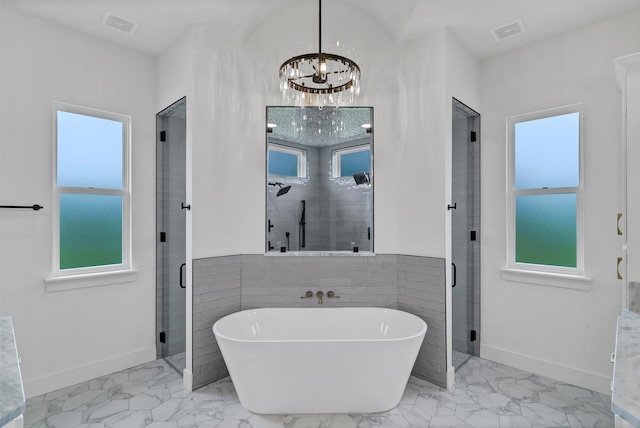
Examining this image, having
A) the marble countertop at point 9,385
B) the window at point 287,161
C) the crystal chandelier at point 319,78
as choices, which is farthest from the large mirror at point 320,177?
the marble countertop at point 9,385

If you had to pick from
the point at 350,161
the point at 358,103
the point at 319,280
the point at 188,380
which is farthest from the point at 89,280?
the point at 358,103

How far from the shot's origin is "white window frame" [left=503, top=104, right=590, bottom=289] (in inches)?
112

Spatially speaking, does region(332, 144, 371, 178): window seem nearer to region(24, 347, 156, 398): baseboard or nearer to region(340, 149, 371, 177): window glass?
region(340, 149, 371, 177): window glass

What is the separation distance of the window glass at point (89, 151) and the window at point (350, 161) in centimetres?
196

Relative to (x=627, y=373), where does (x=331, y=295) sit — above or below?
below

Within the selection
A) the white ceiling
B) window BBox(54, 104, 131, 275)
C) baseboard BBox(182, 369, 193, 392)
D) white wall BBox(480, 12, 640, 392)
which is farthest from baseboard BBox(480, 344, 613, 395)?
window BBox(54, 104, 131, 275)

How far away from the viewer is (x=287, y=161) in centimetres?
320

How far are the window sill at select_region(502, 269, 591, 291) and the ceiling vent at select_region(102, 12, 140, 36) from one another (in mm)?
3846

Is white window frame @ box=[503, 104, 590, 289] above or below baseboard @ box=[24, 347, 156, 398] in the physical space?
above

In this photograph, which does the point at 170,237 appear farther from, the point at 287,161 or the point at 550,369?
the point at 550,369

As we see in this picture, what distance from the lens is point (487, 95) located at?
11.0 ft

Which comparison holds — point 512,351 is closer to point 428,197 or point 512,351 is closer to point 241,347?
point 428,197

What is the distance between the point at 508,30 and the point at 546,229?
1724 mm

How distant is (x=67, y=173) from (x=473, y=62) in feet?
12.2
